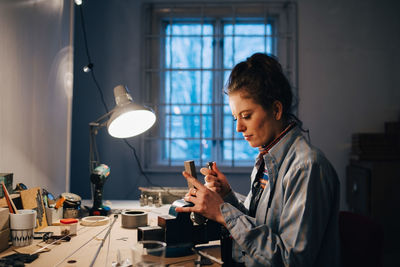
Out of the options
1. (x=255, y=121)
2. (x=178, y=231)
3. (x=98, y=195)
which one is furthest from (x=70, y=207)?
(x=255, y=121)

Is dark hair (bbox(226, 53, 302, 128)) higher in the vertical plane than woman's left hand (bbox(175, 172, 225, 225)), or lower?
higher

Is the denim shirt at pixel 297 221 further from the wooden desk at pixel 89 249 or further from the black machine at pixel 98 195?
the black machine at pixel 98 195

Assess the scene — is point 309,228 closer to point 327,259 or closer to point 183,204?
point 327,259

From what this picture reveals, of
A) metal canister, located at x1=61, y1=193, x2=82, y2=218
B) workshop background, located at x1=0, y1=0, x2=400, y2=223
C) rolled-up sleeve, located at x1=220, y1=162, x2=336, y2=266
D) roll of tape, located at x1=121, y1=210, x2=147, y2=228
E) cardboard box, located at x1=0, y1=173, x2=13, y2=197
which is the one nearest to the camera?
rolled-up sleeve, located at x1=220, y1=162, x2=336, y2=266

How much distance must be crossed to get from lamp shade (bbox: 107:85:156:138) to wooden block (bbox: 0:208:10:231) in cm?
55

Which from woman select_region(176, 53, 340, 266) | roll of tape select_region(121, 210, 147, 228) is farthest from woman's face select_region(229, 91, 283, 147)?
roll of tape select_region(121, 210, 147, 228)

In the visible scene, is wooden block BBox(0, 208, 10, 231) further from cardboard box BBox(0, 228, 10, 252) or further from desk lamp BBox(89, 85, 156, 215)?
desk lamp BBox(89, 85, 156, 215)

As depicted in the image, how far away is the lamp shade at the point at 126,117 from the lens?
152cm

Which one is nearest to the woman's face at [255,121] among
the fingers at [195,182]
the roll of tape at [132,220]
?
the fingers at [195,182]

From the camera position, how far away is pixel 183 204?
3.72ft

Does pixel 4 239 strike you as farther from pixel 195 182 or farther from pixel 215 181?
pixel 215 181

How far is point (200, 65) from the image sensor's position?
3.06 metres

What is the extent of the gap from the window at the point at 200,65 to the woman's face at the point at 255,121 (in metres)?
1.77

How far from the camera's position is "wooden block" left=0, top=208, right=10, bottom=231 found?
111cm
